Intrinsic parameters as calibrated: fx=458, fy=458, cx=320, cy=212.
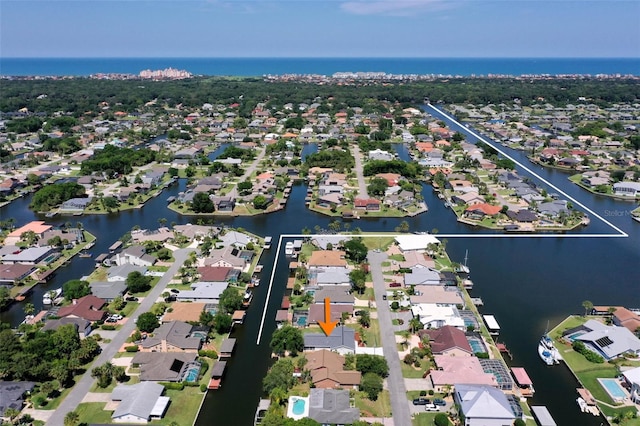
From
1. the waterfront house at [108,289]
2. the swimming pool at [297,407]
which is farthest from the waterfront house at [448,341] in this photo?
the waterfront house at [108,289]

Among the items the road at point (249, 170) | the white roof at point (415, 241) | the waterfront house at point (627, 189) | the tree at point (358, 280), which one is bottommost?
the tree at point (358, 280)

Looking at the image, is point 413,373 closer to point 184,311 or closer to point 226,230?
point 184,311

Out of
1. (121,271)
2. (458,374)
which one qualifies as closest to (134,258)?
(121,271)

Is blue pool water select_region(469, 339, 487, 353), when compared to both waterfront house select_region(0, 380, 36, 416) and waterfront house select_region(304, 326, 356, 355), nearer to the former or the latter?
waterfront house select_region(304, 326, 356, 355)

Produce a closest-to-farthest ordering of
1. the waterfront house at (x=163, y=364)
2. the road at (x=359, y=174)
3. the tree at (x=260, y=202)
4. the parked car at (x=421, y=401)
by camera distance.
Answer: the parked car at (x=421, y=401) < the waterfront house at (x=163, y=364) < the tree at (x=260, y=202) < the road at (x=359, y=174)

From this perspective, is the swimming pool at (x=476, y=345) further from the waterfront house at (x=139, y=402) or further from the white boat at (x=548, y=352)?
the waterfront house at (x=139, y=402)

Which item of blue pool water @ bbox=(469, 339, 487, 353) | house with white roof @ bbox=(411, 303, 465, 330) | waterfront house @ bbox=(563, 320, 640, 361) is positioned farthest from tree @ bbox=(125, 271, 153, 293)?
waterfront house @ bbox=(563, 320, 640, 361)

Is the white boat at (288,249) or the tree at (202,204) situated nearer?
the white boat at (288,249)

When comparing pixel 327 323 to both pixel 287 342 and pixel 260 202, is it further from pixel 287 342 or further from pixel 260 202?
pixel 260 202
